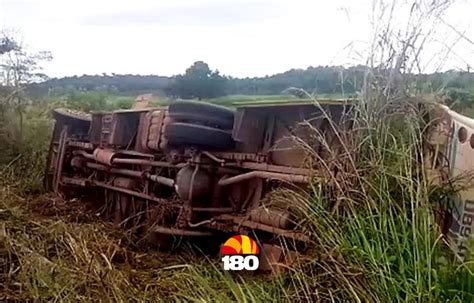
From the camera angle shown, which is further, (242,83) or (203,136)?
(242,83)

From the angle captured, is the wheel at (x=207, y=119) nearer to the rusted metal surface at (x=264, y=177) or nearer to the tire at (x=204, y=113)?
the tire at (x=204, y=113)

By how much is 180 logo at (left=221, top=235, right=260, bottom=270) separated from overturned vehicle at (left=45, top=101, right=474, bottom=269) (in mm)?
78

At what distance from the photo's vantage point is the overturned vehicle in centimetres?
397

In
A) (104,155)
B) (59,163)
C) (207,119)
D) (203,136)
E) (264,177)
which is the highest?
(207,119)

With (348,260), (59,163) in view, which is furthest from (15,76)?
(348,260)

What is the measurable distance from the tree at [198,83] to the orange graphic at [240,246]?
2089mm

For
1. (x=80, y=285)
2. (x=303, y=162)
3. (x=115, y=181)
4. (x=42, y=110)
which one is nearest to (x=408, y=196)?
(x=303, y=162)

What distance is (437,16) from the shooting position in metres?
3.89

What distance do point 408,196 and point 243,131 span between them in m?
2.18

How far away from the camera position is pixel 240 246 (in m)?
4.95

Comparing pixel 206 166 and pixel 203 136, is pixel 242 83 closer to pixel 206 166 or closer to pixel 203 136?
pixel 203 136

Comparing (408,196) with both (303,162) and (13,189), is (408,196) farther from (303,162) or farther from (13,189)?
(13,189)

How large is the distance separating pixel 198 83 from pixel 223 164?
5.55 ft

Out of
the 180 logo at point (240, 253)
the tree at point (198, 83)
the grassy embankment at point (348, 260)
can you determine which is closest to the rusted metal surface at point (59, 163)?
the tree at point (198, 83)
